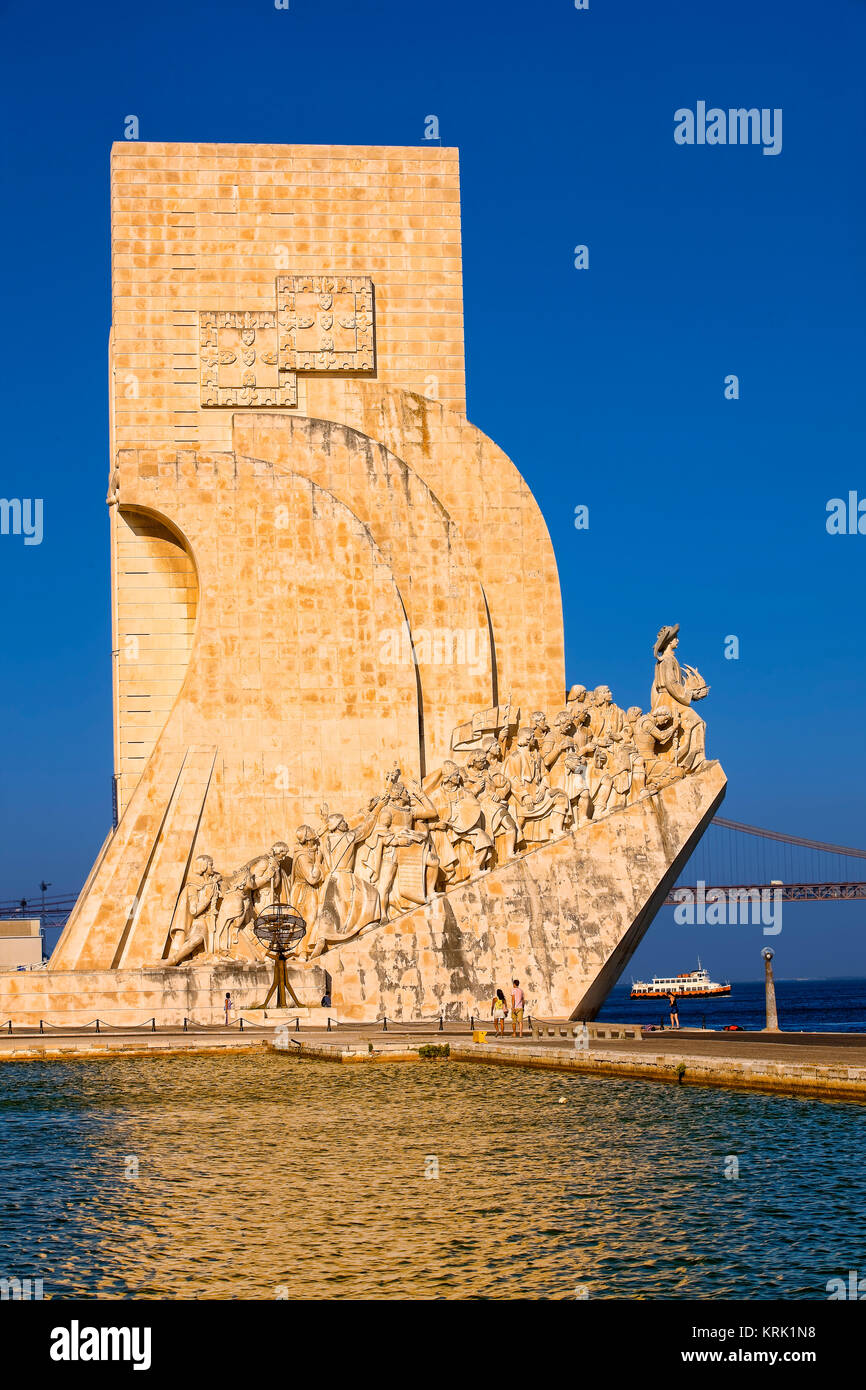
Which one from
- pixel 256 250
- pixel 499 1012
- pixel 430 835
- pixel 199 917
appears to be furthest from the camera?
pixel 256 250

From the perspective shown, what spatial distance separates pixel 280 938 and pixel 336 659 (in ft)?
15.2

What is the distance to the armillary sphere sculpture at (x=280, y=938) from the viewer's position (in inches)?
731

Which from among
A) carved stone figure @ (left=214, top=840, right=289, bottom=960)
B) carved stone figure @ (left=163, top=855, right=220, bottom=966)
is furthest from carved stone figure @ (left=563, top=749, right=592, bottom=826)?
carved stone figure @ (left=163, top=855, right=220, bottom=966)

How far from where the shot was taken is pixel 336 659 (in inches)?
869

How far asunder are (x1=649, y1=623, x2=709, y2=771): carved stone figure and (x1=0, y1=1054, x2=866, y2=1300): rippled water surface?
24.3 feet

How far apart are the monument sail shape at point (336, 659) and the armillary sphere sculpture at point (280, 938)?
0.91ft

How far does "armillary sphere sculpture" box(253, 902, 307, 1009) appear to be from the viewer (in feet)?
60.9

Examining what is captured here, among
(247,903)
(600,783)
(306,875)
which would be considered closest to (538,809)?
(600,783)

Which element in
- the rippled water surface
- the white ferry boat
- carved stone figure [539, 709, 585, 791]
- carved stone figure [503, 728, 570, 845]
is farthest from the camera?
the white ferry boat

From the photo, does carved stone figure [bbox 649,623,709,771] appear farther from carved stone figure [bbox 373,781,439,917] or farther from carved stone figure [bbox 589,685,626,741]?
carved stone figure [bbox 373,781,439,917]

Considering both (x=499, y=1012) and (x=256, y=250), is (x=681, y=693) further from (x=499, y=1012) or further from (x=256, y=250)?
(x=256, y=250)

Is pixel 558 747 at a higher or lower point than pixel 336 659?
lower

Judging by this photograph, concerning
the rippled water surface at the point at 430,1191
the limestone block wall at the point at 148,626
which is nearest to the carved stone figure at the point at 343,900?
the limestone block wall at the point at 148,626
